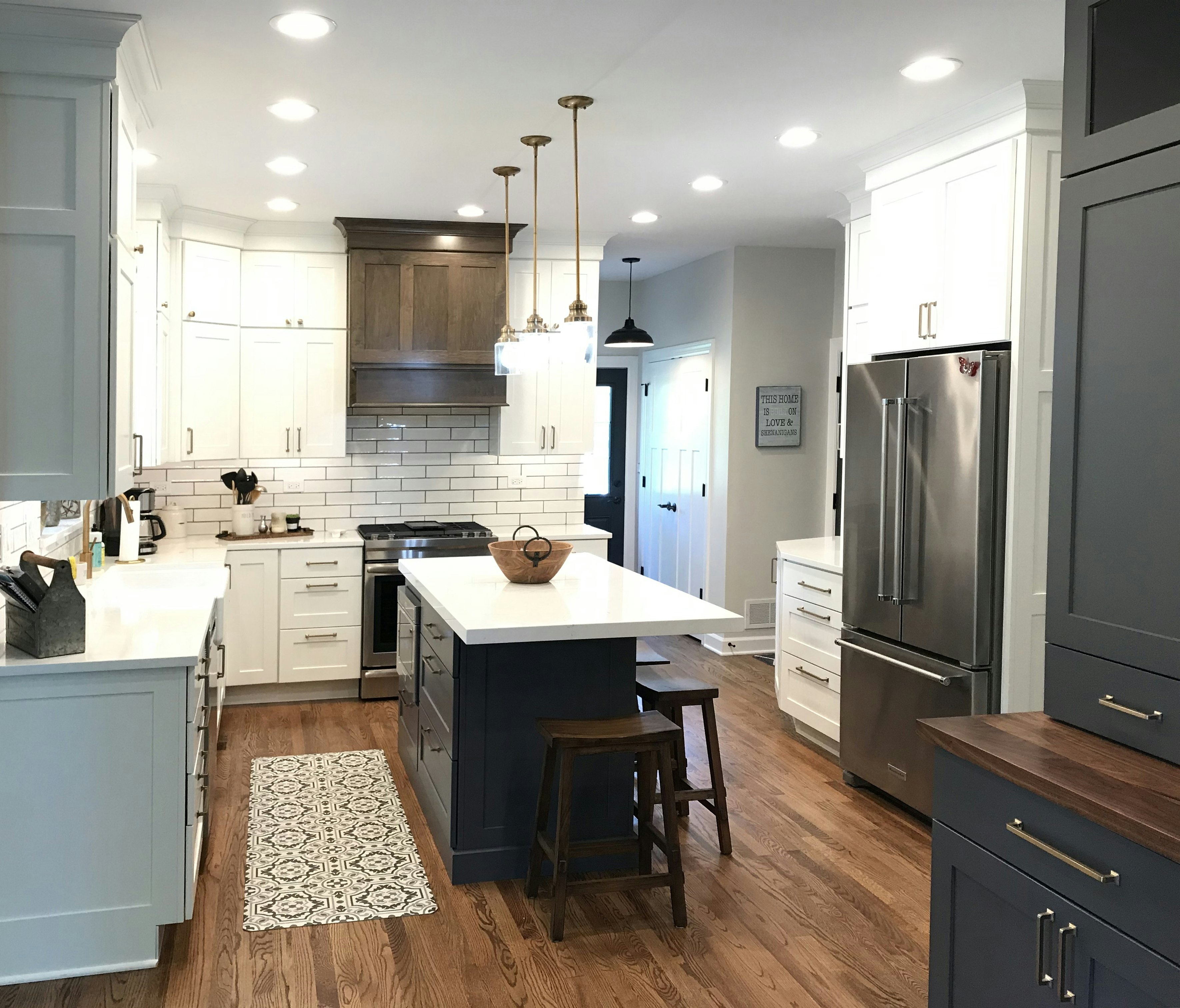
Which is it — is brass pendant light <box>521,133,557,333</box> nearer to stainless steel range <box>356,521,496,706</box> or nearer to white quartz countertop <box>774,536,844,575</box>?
white quartz countertop <box>774,536,844,575</box>

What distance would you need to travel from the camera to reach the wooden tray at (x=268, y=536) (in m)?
Result: 5.82

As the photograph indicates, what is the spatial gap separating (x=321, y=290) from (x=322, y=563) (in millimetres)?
1587

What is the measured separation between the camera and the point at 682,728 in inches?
156

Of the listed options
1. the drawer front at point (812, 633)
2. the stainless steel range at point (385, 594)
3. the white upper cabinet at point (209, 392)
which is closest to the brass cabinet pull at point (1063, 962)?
the drawer front at point (812, 633)

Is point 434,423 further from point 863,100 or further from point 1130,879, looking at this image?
point 1130,879

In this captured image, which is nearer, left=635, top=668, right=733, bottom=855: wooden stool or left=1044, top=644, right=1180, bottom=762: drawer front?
left=1044, top=644, right=1180, bottom=762: drawer front

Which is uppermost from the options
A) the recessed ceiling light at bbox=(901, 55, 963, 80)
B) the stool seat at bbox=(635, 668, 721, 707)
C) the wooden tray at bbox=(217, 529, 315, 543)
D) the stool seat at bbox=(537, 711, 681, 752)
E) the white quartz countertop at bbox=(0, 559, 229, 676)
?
the recessed ceiling light at bbox=(901, 55, 963, 80)

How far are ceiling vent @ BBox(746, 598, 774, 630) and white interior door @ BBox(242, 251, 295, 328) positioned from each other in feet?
11.0

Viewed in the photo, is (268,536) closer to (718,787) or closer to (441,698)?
(441,698)

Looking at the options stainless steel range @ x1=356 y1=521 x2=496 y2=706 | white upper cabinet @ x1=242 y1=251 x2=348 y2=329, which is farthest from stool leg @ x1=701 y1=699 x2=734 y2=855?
white upper cabinet @ x1=242 y1=251 x2=348 y2=329

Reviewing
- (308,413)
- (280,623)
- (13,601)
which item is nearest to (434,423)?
(308,413)

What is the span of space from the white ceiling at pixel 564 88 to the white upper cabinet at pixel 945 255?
0.84 ft

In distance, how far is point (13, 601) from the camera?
110 inches

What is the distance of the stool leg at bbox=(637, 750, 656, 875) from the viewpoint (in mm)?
3400
